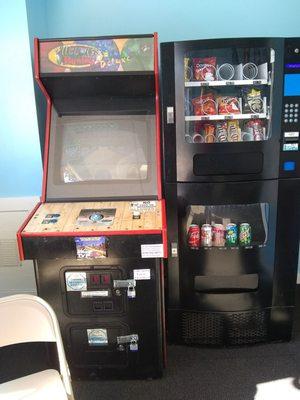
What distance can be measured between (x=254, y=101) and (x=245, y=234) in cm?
77

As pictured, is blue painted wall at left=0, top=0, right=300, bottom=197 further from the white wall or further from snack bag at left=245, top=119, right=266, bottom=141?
snack bag at left=245, top=119, right=266, bottom=141

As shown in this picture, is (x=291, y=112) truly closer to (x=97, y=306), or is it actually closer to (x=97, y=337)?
(x=97, y=306)

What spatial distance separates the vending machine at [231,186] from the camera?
1.95 m

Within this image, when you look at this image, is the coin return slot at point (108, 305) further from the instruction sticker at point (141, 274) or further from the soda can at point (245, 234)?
the soda can at point (245, 234)

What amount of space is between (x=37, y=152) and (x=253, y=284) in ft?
5.28

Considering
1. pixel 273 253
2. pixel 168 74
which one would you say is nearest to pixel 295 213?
pixel 273 253

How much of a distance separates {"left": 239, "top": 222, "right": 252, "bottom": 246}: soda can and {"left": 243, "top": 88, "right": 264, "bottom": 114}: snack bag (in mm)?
667

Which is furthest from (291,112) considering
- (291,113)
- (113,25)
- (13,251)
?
(13,251)

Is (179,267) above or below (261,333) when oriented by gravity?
above

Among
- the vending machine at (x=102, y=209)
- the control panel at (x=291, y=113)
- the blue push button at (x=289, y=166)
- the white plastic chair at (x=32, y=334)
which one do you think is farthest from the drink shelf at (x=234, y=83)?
the white plastic chair at (x=32, y=334)

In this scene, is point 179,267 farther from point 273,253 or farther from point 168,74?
point 168,74

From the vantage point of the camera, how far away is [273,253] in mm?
2193

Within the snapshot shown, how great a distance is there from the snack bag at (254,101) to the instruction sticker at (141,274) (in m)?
1.07

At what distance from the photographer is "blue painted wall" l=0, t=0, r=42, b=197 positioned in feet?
7.05
